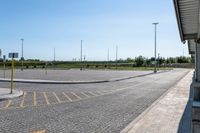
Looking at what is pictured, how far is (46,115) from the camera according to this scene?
10.1m

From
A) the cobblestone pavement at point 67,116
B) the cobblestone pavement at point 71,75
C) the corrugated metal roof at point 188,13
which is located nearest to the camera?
the corrugated metal roof at point 188,13

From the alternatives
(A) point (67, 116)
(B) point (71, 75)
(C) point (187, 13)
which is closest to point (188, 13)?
(C) point (187, 13)

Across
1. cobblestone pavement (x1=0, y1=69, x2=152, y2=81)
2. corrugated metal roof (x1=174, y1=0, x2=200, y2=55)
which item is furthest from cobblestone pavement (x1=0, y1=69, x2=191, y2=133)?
cobblestone pavement (x1=0, y1=69, x2=152, y2=81)

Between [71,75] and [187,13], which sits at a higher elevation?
[187,13]

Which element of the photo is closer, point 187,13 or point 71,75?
point 187,13

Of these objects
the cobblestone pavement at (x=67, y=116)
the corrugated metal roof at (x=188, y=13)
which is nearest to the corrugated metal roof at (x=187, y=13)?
the corrugated metal roof at (x=188, y=13)

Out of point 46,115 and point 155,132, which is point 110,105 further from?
point 155,132

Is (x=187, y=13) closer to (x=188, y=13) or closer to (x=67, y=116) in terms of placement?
(x=188, y=13)

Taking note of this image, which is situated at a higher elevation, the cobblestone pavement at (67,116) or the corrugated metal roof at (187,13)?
the corrugated metal roof at (187,13)

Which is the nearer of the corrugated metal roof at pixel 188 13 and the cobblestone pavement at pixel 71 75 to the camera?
the corrugated metal roof at pixel 188 13

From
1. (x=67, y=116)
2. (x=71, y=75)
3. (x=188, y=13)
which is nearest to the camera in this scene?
(x=188, y=13)

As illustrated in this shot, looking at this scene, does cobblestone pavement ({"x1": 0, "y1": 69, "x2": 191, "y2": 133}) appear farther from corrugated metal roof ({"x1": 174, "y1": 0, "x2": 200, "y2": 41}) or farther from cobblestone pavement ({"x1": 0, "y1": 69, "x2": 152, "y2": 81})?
cobblestone pavement ({"x1": 0, "y1": 69, "x2": 152, "y2": 81})

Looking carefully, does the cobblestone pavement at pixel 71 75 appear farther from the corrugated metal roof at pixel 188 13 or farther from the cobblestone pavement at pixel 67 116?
the corrugated metal roof at pixel 188 13

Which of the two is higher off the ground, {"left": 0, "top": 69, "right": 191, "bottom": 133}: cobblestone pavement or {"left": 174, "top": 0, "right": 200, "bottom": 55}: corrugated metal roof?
{"left": 174, "top": 0, "right": 200, "bottom": 55}: corrugated metal roof
